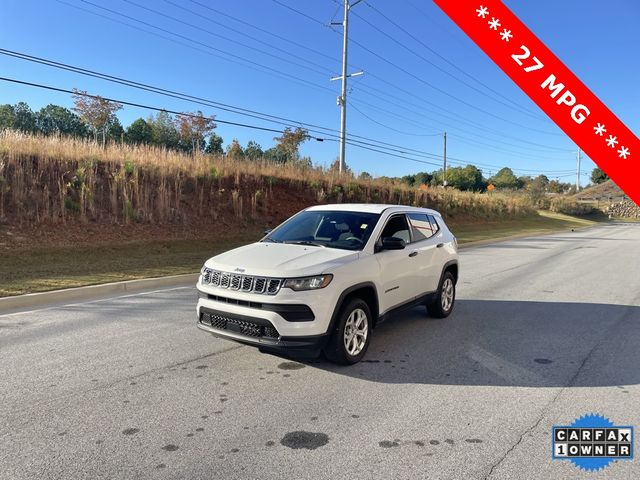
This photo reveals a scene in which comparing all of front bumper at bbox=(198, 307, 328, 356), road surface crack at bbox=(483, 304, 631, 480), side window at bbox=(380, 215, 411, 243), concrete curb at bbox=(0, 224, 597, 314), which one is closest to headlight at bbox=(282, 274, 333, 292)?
front bumper at bbox=(198, 307, 328, 356)

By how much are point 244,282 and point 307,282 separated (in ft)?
2.13

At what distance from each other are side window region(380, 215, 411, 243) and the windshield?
0.22 m

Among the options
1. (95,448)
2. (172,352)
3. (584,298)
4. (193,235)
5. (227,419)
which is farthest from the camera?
(193,235)

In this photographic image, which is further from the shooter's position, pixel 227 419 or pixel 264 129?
pixel 264 129

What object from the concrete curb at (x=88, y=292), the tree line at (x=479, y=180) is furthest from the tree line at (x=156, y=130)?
the concrete curb at (x=88, y=292)

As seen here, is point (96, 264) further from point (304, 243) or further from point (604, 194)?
point (604, 194)

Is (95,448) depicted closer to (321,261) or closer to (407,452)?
(407,452)

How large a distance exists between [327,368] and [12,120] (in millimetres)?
89702

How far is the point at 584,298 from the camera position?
9117mm

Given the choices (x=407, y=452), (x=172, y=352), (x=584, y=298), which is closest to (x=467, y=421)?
(x=407, y=452)

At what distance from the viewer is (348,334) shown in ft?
16.1

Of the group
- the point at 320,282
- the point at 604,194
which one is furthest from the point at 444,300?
the point at 604,194

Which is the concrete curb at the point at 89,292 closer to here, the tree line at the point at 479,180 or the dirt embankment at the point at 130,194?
the dirt embankment at the point at 130,194

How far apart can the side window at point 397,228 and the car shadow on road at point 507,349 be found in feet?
4.46
